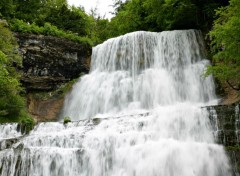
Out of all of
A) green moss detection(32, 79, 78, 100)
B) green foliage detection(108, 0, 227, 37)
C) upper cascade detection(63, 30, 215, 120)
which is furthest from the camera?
green moss detection(32, 79, 78, 100)

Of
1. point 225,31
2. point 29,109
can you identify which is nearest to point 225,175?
point 225,31

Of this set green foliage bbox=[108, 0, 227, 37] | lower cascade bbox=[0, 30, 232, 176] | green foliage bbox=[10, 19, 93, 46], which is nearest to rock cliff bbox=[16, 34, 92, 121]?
green foliage bbox=[10, 19, 93, 46]

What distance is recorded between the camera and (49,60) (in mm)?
20641

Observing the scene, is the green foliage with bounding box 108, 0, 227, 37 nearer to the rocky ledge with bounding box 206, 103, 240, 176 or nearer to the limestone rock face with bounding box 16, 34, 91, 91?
the limestone rock face with bounding box 16, 34, 91, 91

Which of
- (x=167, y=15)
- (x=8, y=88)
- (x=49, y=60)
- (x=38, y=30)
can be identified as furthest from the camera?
(x=167, y=15)

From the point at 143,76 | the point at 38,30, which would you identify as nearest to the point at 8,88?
the point at 38,30

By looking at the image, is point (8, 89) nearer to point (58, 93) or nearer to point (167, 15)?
point (58, 93)

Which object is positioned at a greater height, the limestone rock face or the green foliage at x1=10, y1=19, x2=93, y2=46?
the green foliage at x1=10, y1=19, x2=93, y2=46

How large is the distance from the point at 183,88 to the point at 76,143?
7.50 m

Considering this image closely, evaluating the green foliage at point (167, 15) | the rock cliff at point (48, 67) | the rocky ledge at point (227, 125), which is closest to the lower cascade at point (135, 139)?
the rocky ledge at point (227, 125)

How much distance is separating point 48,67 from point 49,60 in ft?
1.45

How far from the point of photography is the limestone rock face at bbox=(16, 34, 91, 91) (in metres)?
20.0

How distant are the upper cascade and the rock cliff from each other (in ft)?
3.28

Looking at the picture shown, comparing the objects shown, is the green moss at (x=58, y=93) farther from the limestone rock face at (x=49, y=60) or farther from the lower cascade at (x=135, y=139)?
the lower cascade at (x=135, y=139)
